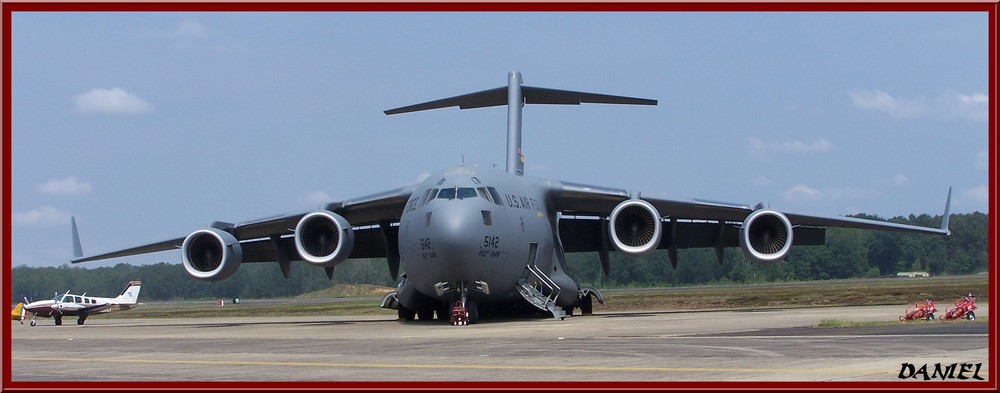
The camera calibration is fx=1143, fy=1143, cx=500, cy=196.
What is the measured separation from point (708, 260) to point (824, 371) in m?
49.1

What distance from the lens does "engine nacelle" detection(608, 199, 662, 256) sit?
1001 inches

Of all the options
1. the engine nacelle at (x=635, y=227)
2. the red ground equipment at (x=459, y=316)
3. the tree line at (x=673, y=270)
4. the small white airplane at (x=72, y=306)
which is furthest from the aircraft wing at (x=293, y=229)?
the small white airplane at (x=72, y=306)

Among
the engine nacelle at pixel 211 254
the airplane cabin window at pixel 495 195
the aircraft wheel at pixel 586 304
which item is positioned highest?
the airplane cabin window at pixel 495 195

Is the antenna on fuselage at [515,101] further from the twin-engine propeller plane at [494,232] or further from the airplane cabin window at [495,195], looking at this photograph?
the airplane cabin window at [495,195]

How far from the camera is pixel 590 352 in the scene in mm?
13398

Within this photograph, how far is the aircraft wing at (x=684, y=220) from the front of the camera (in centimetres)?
2697

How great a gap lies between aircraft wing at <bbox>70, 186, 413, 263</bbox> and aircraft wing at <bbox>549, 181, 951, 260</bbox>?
4.02 m

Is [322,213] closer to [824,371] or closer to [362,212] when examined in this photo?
[362,212]

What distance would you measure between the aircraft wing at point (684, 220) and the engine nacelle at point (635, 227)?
693 millimetres

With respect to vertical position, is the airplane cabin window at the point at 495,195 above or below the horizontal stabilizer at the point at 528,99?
below

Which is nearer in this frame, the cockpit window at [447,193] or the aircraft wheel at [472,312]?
the cockpit window at [447,193]

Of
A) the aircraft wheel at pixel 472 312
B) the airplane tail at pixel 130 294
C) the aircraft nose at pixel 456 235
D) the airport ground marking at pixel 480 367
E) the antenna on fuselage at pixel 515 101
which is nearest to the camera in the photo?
the airport ground marking at pixel 480 367

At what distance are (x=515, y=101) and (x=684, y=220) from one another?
5438 millimetres

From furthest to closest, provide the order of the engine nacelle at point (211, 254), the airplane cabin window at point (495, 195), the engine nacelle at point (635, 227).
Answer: the engine nacelle at point (211, 254), the engine nacelle at point (635, 227), the airplane cabin window at point (495, 195)
